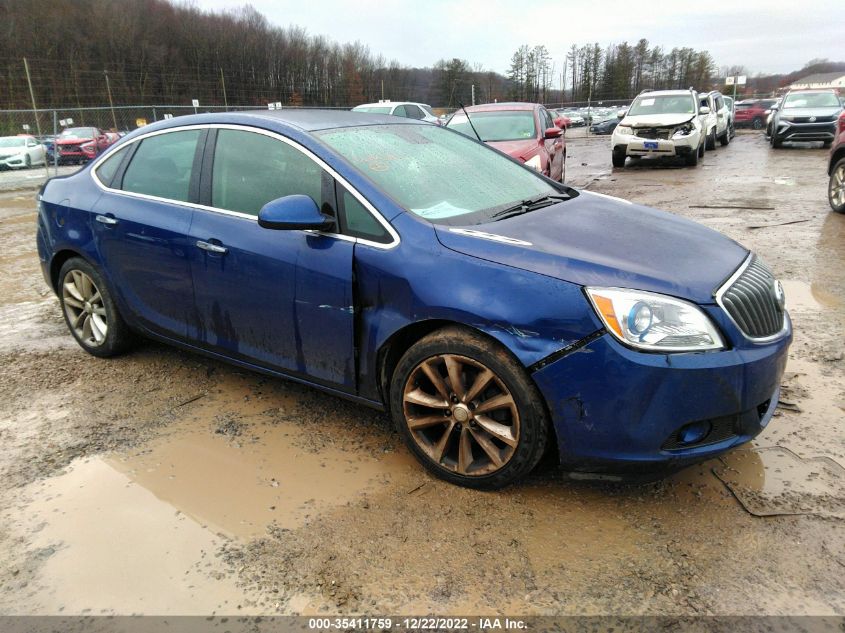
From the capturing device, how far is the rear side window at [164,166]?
3.59 meters

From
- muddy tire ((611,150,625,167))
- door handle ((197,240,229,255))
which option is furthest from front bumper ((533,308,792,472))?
muddy tire ((611,150,625,167))

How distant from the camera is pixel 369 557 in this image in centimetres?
237

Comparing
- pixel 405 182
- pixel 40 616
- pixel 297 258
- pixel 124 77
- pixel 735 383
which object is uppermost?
pixel 124 77

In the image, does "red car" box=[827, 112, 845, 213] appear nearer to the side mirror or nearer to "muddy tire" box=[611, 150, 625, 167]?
"muddy tire" box=[611, 150, 625, 167]

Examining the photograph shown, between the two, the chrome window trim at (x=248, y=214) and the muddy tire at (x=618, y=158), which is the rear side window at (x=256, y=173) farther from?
the muddy tire at (x=618, y=158)

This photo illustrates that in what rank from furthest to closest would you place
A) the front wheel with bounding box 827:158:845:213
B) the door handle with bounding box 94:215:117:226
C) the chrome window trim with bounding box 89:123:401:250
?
the front wheel with bounding box 827:158:845:213, the door handle with bounding box 94:215:117:226, the chrome window trim with bounding box 89:123:401:250

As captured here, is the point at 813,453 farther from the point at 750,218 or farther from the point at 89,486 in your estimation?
the point at 750,218

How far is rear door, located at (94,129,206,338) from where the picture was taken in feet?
11.6

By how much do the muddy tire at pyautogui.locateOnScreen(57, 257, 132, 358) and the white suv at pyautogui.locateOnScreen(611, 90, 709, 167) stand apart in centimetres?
1336

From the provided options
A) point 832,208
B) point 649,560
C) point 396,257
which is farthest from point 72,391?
point 832,208

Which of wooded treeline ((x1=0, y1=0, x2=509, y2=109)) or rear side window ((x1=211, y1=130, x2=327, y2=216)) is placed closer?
rear side window ((x1=211, y1=130, x2=327, y2=216))

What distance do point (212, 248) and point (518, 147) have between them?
681cm

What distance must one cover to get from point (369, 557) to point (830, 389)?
2912 mm

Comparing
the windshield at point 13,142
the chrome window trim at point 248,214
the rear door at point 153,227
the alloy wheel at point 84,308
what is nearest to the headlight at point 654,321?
the chrome window trim at point 248,214
